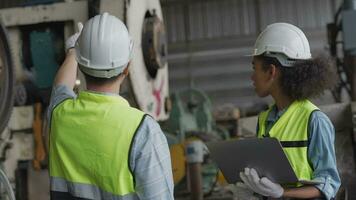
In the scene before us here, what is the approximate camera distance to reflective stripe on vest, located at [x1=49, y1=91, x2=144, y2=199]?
1.16 metres

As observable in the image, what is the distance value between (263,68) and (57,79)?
0.53 m

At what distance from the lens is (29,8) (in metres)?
2.43

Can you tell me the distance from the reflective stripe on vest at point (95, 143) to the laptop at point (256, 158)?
13.2 inches

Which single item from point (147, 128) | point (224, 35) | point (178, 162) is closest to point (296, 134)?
point (147, 128)

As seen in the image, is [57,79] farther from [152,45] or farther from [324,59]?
[152,45]

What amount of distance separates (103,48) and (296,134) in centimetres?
53

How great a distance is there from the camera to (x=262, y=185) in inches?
54.4

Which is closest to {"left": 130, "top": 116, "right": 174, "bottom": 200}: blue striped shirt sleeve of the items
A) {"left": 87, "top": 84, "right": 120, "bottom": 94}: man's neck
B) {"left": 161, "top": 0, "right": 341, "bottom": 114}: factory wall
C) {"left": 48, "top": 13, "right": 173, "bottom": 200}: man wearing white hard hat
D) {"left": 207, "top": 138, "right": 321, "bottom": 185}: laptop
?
{"left": 48, "top": 13, "right": 173, "bottom": 200}: man wearing white hard hat

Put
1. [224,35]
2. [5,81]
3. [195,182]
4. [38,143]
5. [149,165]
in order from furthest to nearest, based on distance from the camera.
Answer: [224,35]
[195,182]
[38,143]
[5,81]
[149,165]

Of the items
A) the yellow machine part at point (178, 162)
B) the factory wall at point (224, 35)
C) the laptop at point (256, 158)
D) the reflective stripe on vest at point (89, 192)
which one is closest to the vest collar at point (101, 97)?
the reflective stripe on vest at point (89, 192)

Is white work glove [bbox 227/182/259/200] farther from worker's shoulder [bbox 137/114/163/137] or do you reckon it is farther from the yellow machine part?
the yellow machine part

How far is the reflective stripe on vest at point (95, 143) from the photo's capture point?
1156 millimetres

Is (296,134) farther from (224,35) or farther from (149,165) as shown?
(224,35)

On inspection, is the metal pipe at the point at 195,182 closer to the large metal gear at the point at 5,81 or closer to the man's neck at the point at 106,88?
the large metal gear at the point at 5,81
